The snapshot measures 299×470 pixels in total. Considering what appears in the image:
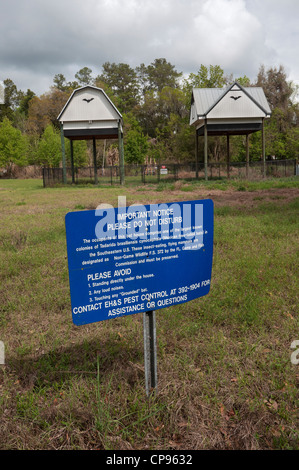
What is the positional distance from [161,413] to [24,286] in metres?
3.35

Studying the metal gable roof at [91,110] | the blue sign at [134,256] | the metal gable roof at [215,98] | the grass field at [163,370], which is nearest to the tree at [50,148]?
the metal gable roof at [91,110]

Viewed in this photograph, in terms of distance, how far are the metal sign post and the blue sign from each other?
6.8 inches

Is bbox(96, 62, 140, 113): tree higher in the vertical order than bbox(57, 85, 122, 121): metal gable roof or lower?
higher

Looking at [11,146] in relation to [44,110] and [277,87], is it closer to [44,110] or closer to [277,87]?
[44,110]

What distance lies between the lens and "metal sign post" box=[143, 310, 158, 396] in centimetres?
301

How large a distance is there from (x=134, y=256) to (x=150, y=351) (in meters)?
0.89

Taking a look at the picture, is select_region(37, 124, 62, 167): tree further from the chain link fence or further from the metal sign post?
the metal sign post

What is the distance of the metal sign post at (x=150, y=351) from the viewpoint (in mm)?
3008

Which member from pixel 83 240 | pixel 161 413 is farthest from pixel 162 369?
pixel 83 240

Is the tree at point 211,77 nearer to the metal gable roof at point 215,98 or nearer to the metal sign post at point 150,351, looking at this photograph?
the metal gable roof at point 215,98

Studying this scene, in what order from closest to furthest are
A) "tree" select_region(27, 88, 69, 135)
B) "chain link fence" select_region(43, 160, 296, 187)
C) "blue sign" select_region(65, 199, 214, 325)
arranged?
"blue sign" select_region(65, 199, 214, 325), "chain link fence" select_region(43, 160, 296, 187), "tree" select_region(27, 88, 69, 135)

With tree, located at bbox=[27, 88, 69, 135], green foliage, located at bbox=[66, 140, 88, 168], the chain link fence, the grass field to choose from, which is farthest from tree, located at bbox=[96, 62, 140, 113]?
the grass field
